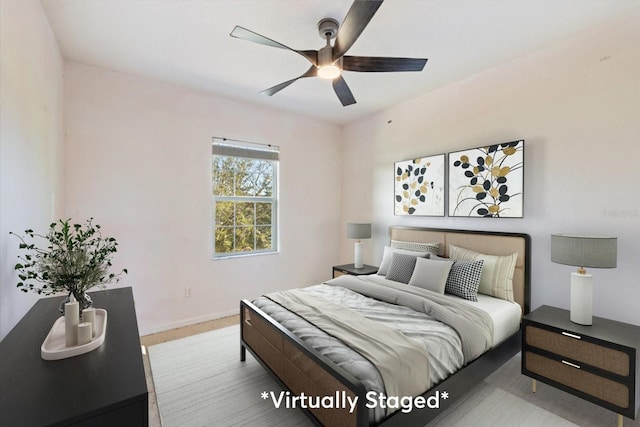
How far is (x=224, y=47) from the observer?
254cm

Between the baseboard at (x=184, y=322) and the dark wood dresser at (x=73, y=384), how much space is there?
209 cm

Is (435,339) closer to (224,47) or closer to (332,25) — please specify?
(332,25)

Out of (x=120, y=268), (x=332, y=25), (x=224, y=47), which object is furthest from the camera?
(x=120, y=268)

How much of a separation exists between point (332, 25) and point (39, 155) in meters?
2.30

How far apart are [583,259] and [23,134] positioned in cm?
371

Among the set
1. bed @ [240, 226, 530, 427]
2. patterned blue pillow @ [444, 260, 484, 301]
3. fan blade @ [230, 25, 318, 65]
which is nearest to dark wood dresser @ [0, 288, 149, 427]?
bed @ [240, 226, 530, 427]

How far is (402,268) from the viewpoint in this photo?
9.80 feet

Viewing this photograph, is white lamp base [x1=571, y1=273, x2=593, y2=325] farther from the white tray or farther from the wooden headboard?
the white tray

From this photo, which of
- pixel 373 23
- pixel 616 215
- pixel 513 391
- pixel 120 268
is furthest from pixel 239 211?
pixel 616 215

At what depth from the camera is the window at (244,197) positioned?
12.3 ft

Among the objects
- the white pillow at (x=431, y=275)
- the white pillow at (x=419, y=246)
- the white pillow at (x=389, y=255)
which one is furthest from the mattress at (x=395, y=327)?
the white pillow at (x=419, y=246)

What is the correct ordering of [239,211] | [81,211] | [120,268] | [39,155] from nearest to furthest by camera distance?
1. [39,155]
2. [81,211]
3. [120,268]
4. [239,211]

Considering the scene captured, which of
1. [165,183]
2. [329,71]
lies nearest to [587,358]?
[329,71]

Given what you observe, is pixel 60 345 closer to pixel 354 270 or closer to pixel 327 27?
pixel 327 27
